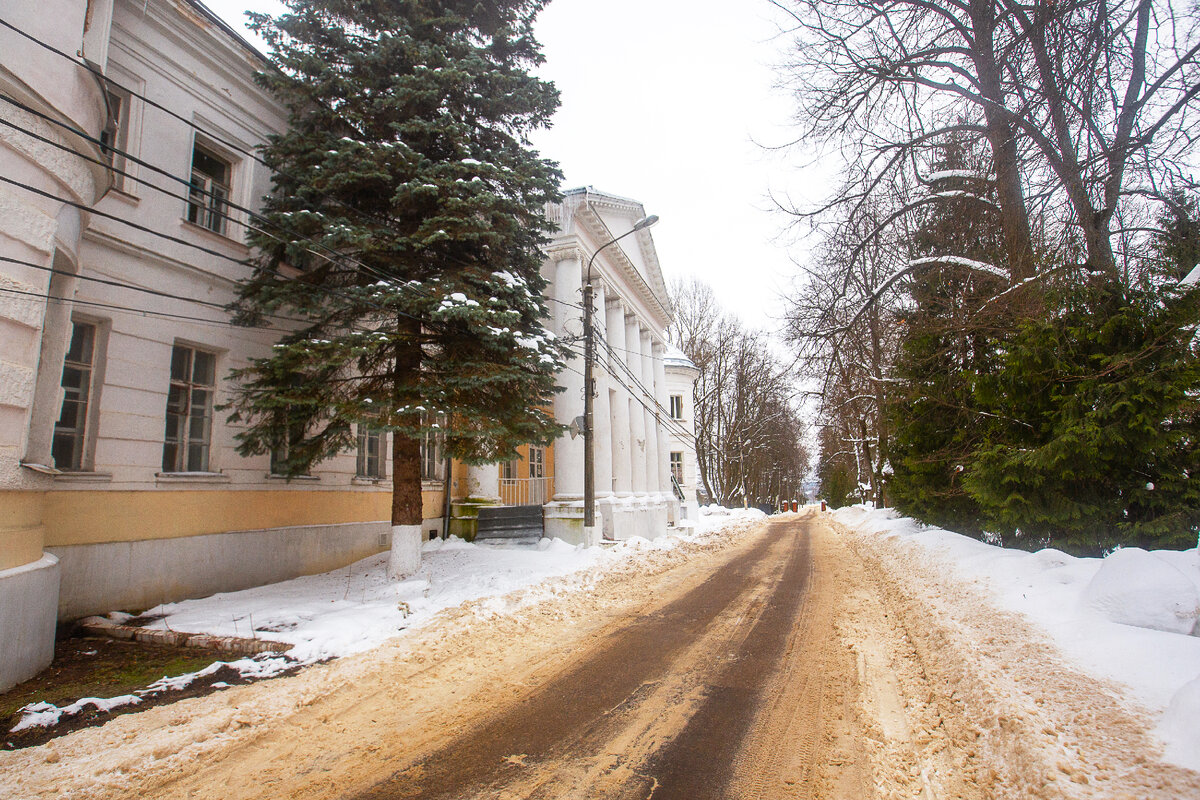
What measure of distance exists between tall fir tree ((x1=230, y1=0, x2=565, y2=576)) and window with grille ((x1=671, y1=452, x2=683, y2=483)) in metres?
26.8

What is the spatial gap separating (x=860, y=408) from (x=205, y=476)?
75.2 ft

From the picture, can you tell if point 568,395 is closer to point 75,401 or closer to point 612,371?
point 612,371

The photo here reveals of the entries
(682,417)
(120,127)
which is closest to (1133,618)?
(120,127)

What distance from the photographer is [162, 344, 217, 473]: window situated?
349 inches

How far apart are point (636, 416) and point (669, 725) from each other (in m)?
18.0

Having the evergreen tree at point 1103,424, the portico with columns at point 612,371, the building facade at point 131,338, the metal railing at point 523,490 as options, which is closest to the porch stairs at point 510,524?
the portico with columns at point 612,371

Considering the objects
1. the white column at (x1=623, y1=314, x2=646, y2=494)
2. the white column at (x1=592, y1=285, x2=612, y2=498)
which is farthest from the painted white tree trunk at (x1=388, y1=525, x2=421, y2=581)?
the white column at (x1=623, y1=314, x2=646, y2=494)

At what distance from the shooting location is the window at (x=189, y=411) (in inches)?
349

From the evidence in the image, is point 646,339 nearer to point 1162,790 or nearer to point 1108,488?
point 1108,488

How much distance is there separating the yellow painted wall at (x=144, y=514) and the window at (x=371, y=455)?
1203mm

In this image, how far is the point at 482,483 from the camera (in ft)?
51.5

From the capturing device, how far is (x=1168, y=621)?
4.39 meters

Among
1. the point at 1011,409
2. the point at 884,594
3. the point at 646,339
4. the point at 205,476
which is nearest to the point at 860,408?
the point at 646,339

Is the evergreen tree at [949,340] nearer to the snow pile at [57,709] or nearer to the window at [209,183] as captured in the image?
the snow pile at [57,709]
